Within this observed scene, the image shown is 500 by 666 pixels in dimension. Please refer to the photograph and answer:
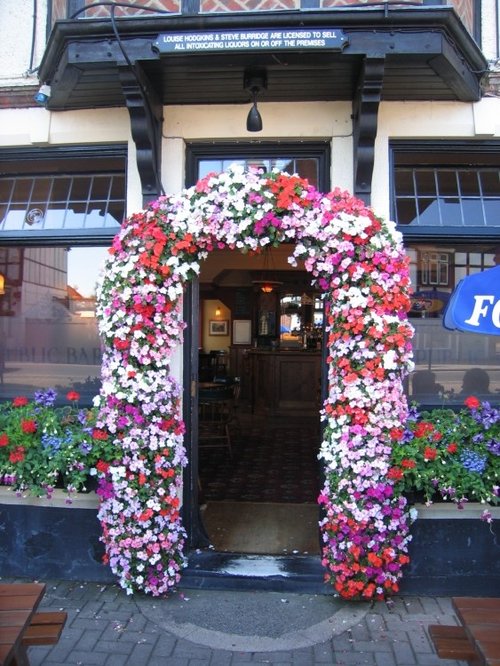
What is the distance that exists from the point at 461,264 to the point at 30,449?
12.1 ft

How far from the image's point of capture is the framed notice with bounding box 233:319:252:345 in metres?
14.1

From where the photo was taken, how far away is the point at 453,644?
2592 millimetres

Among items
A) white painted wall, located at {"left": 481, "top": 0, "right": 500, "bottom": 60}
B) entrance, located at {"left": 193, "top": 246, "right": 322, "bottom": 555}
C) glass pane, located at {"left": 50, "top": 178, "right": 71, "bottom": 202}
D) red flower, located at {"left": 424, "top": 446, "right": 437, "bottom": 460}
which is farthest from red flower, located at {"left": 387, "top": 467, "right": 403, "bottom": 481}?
glass pane, located at {"left": 50, "top": 178, "right": 71, "bottom": 202}

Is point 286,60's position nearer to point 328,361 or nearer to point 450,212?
point 450,212

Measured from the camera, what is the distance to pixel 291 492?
19.8ft

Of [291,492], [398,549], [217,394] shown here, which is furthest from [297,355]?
[398,549]

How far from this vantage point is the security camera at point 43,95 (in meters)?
4.55

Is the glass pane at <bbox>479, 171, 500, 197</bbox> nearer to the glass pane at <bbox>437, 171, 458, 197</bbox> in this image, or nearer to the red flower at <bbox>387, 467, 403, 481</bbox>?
the glass pane at <bbox>437, 171, 458, 197</bbox>

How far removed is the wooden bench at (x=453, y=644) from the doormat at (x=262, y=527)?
73.8 inches

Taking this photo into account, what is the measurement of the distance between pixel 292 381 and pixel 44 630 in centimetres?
867

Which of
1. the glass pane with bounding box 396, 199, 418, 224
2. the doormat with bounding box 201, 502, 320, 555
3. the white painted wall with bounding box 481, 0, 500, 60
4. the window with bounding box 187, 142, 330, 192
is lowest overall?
the doormat with bounding box 201, 502, 320, 555

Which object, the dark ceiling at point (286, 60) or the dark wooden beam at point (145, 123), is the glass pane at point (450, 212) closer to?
the dark ceiling at point (286, 60)

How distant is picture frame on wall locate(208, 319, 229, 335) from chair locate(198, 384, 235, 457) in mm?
6738

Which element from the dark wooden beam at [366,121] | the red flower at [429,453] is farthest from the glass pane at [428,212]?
the red flower at [429,453]
